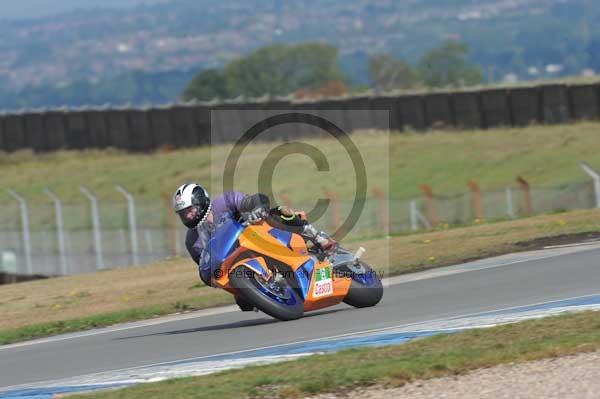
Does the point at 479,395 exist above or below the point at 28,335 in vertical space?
above

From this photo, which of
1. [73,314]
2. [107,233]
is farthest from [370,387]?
[107,233]

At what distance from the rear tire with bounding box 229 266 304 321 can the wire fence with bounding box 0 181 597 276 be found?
12.7m

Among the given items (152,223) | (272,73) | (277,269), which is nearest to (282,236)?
(277,269)

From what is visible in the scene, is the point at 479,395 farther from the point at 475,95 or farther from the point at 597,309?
the point at 475,95

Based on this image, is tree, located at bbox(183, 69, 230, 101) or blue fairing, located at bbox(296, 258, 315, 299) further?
tree, located at bbox(183, 69, 230, 101)

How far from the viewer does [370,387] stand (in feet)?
27.7

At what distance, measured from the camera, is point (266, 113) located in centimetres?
4906

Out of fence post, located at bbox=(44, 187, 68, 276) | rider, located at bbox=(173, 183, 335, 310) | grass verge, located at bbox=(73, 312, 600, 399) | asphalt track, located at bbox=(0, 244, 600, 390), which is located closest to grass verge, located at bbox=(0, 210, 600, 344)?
asphalt track, located at bbox=(0, 244, 600, 390)

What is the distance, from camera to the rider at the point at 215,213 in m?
11.7

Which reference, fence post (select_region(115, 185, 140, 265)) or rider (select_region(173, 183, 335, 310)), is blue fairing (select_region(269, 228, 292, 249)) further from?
fence post (select_region(115, 185, 140, 265))

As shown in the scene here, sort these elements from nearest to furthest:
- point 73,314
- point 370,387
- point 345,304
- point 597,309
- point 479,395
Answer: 1. point 479,395
2. point 370,387
3. point 597,309
4. point 345,304
5. point 73,314

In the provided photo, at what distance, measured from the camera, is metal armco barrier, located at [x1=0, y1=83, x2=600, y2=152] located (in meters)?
42.9

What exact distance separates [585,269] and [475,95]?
31.9m

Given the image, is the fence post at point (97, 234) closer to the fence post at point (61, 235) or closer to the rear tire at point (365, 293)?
the fence post at point (61, 235)
